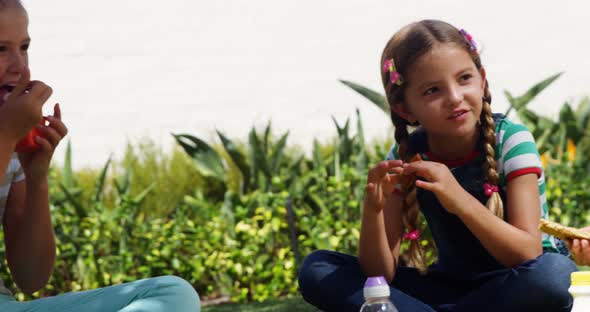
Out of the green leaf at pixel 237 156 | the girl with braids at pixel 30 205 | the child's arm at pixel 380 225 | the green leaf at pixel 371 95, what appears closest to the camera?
the girl with braids at pixel 30 205

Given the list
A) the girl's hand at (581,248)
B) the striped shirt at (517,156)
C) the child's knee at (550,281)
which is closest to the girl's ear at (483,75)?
the striped shirt at (517,156)

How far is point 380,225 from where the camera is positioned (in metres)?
3.06

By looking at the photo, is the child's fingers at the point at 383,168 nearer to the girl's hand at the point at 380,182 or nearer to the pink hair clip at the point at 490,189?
the girl's hand at the point at 380,182

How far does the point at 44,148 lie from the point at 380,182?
3.35ft

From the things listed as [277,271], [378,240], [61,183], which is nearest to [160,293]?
[378,240]

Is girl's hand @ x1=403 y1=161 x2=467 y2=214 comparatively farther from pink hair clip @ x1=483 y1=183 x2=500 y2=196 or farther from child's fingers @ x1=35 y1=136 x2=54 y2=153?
child's fingers @ x1=35 y1=136 x2=54 y2=153

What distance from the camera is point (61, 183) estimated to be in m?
5.79

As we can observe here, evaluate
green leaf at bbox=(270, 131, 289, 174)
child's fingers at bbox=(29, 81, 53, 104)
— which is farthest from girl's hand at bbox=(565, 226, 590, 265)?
green leaf at bbox=(270, 131, 289, 174)

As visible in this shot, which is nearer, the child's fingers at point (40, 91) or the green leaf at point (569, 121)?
the child's fingers at point (40, 91)

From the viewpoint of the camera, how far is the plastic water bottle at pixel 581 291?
253cm

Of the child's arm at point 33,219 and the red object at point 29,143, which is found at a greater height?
the red object at point 29,143

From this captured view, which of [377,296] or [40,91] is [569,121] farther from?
[40,91]

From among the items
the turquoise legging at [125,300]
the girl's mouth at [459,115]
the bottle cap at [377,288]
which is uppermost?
the girl's mouth at [459,115]

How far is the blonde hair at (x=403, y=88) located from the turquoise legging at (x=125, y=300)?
0.95 metres
